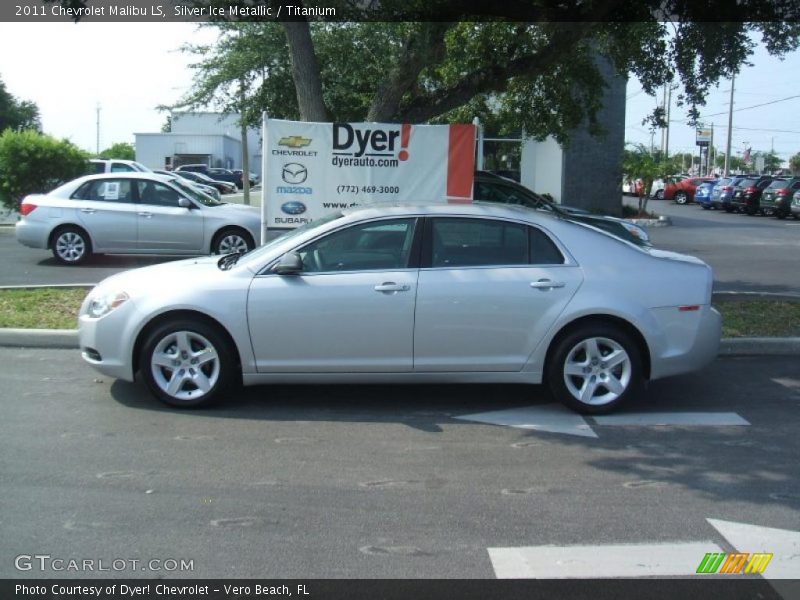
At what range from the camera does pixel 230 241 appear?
1405cm

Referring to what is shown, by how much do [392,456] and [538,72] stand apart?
6.90 metres

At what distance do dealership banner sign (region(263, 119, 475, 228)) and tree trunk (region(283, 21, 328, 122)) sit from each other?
0.86 m

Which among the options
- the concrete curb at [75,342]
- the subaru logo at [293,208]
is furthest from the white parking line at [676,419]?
the subaru logo at [293,208]

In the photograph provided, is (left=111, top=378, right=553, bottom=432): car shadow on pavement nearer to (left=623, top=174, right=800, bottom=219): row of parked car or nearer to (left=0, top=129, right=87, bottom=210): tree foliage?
(left=0, top=129, right=87, bottom=210): tree foliage

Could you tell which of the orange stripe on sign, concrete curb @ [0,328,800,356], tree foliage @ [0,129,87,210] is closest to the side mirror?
concrete curb @ [0,328,800,356]

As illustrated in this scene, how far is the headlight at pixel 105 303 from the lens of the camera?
6428mm

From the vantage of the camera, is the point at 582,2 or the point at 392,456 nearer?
Answer: the point at 392,456

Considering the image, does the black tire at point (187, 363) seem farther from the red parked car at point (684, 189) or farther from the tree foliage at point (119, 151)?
the tree foliage at point (119, 151)

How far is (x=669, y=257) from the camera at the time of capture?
22.6ft

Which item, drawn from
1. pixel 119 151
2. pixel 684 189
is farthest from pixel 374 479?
pixel 119 151

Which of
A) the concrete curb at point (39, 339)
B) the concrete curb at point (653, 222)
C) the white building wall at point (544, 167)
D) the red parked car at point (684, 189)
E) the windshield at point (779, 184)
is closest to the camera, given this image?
the concrete curb at point (39, 339)

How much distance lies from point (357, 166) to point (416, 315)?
3.80 m

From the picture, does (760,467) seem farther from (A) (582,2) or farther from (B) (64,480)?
(A) (582,2)

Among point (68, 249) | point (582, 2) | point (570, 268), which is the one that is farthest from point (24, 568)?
point (68, 249)
